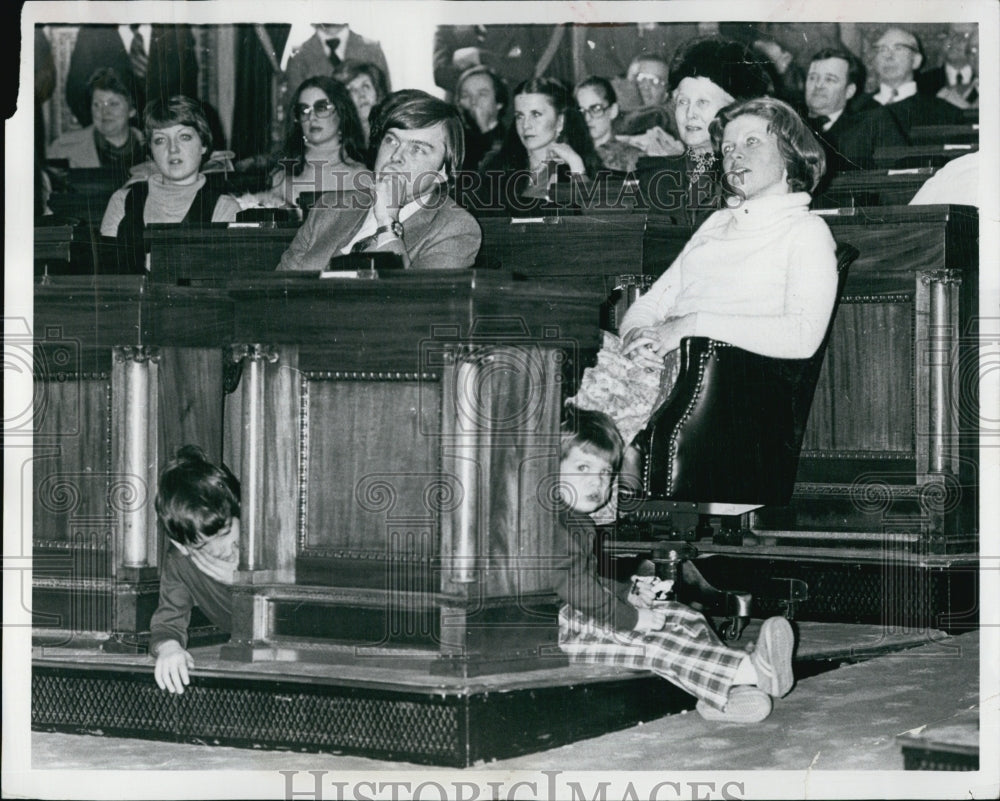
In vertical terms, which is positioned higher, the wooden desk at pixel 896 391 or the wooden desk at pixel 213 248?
the wooden desk at pixel 213 248

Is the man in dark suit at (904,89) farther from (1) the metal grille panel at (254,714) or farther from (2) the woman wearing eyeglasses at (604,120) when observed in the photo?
(1) the metal grille panel at (254,714)

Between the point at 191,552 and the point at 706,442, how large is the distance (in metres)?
1.54

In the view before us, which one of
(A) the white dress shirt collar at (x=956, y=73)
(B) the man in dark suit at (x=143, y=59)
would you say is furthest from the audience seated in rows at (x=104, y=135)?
(A) the white dress shirt collar at (x=956, y=73)

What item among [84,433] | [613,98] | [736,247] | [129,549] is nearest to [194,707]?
[129,549]

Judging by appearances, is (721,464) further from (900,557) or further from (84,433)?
(84,433)

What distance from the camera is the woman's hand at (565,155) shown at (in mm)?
6219

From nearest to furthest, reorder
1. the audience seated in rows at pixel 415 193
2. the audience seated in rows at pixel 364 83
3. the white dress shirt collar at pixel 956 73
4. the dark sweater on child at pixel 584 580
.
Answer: the dark sweater on child at pixel 584 580 → the audience seated in rows at pixel 415 193 → the white dress shirt collar at pixel 956 73 → the audience seated in rows at pixel 364 83

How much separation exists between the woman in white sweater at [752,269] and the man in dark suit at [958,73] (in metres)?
0.50

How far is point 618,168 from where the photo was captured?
6.23 metres

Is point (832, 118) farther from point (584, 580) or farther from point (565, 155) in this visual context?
point (584, 580)

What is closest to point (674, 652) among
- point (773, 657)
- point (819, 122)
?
point (773, 657)

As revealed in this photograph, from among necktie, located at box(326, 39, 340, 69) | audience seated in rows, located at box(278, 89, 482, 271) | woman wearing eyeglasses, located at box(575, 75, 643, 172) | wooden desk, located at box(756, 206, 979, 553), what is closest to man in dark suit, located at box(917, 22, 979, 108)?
wooden desk, located at box(756, 206, 979, 553)

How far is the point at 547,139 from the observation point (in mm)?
6270

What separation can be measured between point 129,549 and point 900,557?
229 centimetres
